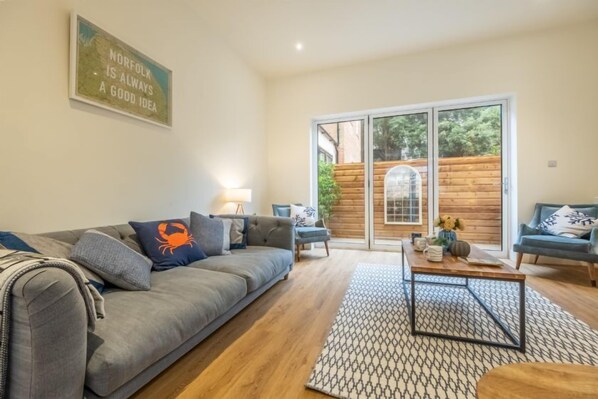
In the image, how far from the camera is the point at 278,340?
5.58ft

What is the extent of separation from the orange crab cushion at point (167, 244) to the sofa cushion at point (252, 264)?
0.10 m

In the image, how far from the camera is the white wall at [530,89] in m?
3.28

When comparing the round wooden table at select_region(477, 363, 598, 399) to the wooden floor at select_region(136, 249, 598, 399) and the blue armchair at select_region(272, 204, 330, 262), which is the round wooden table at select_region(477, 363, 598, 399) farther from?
the blue armchair at select_region(272, 204, 330, 262)

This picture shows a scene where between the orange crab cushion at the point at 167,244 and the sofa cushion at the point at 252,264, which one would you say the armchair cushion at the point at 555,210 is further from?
the orange crab cushion at the point at 167,244

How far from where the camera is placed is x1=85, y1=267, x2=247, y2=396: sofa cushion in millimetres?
973

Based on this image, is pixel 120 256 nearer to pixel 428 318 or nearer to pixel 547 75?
pixel 428 318

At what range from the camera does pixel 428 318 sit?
1.95 m

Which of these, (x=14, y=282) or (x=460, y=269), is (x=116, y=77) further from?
(x=460, y=269)

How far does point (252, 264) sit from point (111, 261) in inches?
36.3

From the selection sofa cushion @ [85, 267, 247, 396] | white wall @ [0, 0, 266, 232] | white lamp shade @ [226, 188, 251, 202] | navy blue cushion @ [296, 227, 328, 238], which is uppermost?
white wall @ [0, 0, 266, 232]

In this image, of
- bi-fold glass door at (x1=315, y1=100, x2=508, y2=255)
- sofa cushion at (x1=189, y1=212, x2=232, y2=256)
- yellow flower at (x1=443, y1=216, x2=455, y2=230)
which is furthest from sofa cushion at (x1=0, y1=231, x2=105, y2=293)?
bi-fold glass door at (x1=315, y1=100, x2=508, y2=255)

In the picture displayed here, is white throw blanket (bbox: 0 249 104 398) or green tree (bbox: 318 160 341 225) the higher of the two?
green tree (bbox: 318 160 341 225)

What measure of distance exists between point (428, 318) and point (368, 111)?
3261 mm

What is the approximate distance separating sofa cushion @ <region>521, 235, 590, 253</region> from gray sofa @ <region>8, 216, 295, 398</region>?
3045 millimetres
